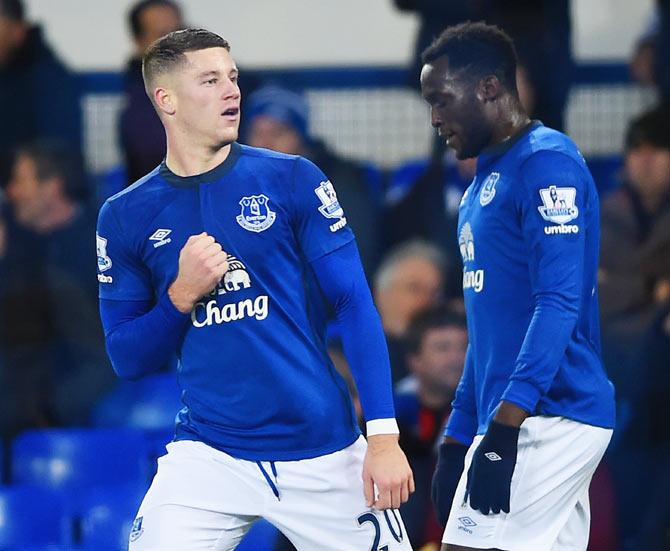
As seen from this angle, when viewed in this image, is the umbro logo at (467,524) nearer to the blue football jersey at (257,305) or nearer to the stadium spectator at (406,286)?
the blue football jersey at (257,305)

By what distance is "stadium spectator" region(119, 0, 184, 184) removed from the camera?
254 inches

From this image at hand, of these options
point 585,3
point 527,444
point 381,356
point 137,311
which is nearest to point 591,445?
point 527,444

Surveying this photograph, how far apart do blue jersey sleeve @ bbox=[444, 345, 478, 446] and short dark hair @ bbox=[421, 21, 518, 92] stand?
2.24ft

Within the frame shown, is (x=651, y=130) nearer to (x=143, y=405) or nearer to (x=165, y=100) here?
(x=143, y=405)

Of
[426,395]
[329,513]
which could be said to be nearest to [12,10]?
[426,395]

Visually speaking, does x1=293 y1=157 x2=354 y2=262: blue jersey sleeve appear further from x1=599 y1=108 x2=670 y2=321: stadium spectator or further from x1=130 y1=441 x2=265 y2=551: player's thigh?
x1=599 y1=108 x2=670 y2=321: stadium spectator

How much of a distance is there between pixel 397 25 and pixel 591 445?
348 centimetres

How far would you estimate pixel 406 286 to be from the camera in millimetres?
5934

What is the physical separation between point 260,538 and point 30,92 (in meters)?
2.52

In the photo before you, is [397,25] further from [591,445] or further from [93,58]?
[591,445]

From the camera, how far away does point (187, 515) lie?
315 centimetres

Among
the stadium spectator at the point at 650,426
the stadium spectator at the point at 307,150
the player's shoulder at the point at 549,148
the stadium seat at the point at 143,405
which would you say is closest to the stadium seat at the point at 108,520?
the stadium seat at the point at 143,405

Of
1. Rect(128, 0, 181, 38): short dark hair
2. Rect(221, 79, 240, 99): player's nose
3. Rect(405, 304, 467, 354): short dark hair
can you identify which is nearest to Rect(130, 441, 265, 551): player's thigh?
Rect(221, 79, 240, 99): player's nose

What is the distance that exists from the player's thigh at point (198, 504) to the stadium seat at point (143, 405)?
2635 mm
